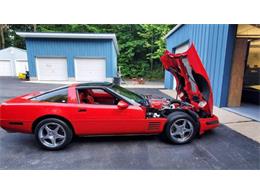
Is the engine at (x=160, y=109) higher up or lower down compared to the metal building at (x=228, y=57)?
lower down

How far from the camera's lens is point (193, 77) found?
11.4 ft

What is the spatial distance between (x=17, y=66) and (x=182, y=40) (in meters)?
21.1

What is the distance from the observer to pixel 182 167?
7.77 feet

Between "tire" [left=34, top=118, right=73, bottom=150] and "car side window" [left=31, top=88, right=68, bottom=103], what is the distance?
1.15ft

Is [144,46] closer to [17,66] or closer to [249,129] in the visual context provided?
[17,66]

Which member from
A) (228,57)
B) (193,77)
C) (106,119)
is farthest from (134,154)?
(228,57)

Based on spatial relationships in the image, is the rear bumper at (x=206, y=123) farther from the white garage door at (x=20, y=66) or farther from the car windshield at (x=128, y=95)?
the white garage door at (x=20, y=66)

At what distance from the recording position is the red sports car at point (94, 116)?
2809mm

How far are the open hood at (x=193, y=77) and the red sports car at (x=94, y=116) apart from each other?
0.06 ft

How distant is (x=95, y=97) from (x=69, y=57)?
12216 millimetres

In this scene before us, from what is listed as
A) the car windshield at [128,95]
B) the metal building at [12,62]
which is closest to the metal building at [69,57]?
the metal building at [12,62]

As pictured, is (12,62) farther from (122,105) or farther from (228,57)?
(228,57)

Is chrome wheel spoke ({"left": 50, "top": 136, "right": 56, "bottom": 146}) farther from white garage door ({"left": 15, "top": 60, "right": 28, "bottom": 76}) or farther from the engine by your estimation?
white garage door ({"left": 15, "top": 60, "right": 28, "bottom": 76})

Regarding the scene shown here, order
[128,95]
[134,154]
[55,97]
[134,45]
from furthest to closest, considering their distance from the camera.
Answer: [134,45] → [128,95] → [55,97] → [134,154]
